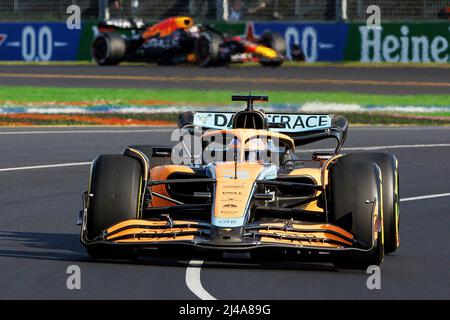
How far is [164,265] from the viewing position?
10.5 meters

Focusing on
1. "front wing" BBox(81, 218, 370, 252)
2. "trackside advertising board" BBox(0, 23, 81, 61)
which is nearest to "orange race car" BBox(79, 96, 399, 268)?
"front wing" BBox(81, 218, 370, 252)

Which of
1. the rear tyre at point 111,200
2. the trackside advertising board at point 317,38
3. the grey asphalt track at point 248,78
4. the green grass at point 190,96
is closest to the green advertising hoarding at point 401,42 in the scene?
the trackside advertising board at point 317,38

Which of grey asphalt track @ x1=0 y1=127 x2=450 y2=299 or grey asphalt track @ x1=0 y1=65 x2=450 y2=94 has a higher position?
grey asphalt track @ x1=0 y1=65 x2=450 y2=94

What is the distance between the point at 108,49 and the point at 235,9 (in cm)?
412

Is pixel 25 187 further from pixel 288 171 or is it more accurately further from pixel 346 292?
pixel 346 292

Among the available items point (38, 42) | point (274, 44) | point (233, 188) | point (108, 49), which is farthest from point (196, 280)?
point (38, 42)

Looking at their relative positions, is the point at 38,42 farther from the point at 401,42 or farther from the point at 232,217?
the point at 232,217

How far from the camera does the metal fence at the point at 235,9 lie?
120ft

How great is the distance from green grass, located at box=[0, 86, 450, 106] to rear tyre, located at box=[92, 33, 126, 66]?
690 centimetres

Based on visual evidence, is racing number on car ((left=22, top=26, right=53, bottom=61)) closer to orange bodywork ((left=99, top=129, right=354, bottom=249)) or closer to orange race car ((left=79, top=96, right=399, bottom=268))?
orange race car ((left=79, top=96, right=399, bottom=268))

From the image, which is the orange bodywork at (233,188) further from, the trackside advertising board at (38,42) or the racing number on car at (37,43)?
the racing number on car at (37,43)

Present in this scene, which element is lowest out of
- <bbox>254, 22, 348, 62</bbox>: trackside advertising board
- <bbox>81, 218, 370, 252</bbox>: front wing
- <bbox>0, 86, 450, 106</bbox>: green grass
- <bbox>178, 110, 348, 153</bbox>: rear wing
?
<bbox>0, 86, 450, 106</bbox>: green grass

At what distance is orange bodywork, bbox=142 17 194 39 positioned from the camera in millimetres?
36781
